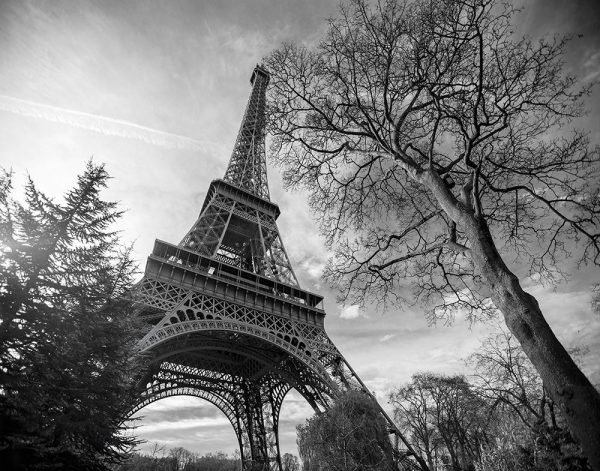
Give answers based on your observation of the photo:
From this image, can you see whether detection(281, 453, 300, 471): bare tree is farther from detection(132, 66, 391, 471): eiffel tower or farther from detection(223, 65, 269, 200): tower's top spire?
detection(223, 65, 269, 200): tower's top spire

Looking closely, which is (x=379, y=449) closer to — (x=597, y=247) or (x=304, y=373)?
(x=304, y=373)

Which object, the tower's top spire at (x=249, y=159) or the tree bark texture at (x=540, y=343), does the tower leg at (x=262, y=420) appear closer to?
the tower's top spire at (x=249, y=159)

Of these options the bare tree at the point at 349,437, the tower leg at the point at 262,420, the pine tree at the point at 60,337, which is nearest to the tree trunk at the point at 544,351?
the pine tree at the point at 60,337

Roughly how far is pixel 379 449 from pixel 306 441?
11.6ft

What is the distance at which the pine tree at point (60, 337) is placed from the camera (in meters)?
6.03

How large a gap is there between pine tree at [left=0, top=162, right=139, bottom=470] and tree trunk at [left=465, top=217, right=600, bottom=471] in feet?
24.8

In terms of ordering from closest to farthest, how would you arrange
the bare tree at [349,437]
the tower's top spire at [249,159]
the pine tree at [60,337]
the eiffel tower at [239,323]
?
1. the pine tree at [60,337]
2. the bare tree at [349,437]
3. the eiffel tower at [239,323]
4. the tower's top spire at [249,159]

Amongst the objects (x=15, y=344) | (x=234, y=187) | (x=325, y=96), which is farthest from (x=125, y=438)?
(x=234, y=187)

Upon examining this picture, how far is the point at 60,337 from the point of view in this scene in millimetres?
7379

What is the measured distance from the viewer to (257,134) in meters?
36.2

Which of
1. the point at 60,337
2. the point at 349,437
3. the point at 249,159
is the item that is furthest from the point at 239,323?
the point at 249,159

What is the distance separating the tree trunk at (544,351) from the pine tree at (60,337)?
757 centimetres

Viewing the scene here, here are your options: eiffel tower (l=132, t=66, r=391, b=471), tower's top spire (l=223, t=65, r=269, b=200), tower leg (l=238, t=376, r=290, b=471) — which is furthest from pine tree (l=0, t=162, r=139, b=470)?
tower's top spire (l=223, t=65, r=269, b=200)

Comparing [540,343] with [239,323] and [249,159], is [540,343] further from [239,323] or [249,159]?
[249,159]
